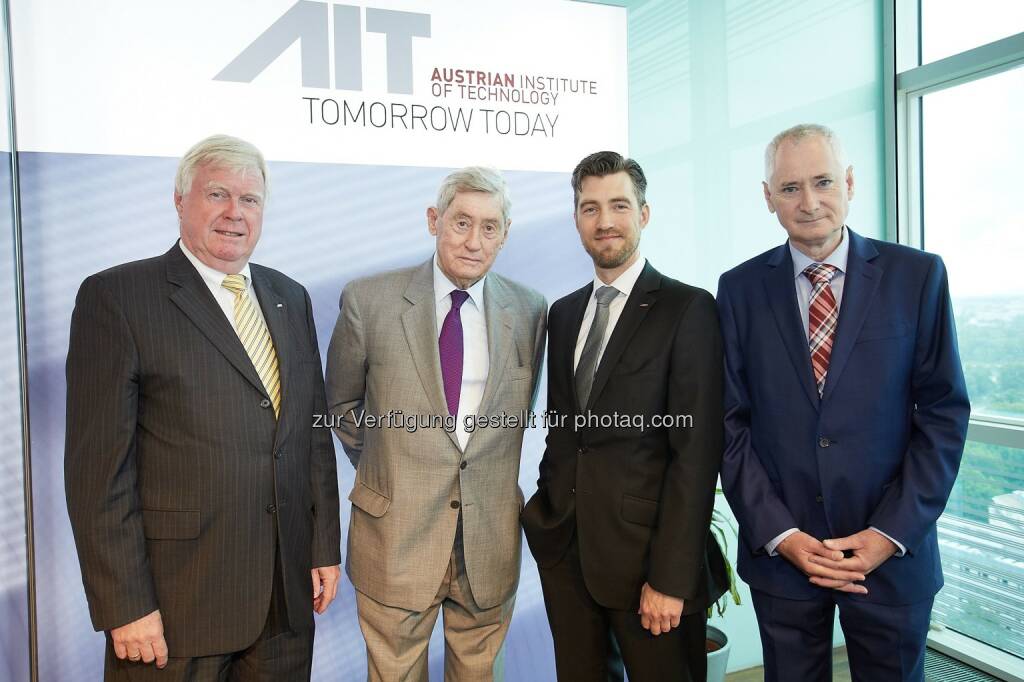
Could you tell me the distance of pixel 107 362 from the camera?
1.85 m

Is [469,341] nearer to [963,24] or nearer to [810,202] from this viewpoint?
[810,202]

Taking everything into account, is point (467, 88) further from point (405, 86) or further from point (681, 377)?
point (681, 377)

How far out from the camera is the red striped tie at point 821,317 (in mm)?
2193

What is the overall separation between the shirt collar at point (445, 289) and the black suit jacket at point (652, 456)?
0.51 meters

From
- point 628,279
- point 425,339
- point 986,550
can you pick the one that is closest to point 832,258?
point 628,279

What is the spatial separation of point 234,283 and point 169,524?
0.67 m

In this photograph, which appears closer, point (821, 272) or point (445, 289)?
point (821, 272)

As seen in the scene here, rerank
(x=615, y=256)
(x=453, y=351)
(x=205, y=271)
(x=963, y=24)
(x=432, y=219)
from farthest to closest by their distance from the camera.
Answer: (x=963, y=24)
(x=432, y=219)
(x=453, y=351)
(x=615, y=256)
(x=205, y=271)

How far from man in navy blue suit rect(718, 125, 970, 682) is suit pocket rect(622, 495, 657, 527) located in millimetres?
276

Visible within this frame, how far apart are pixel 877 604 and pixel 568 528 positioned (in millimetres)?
913

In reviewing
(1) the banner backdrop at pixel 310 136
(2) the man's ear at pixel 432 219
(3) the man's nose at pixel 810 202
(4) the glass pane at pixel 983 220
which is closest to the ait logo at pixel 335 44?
(1) the banner backdrop at pixel 310 136

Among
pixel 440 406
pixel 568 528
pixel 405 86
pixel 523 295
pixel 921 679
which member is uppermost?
pixel 405 86

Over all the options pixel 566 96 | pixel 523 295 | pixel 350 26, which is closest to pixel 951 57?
pixel 566 96

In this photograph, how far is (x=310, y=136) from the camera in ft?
9.43
